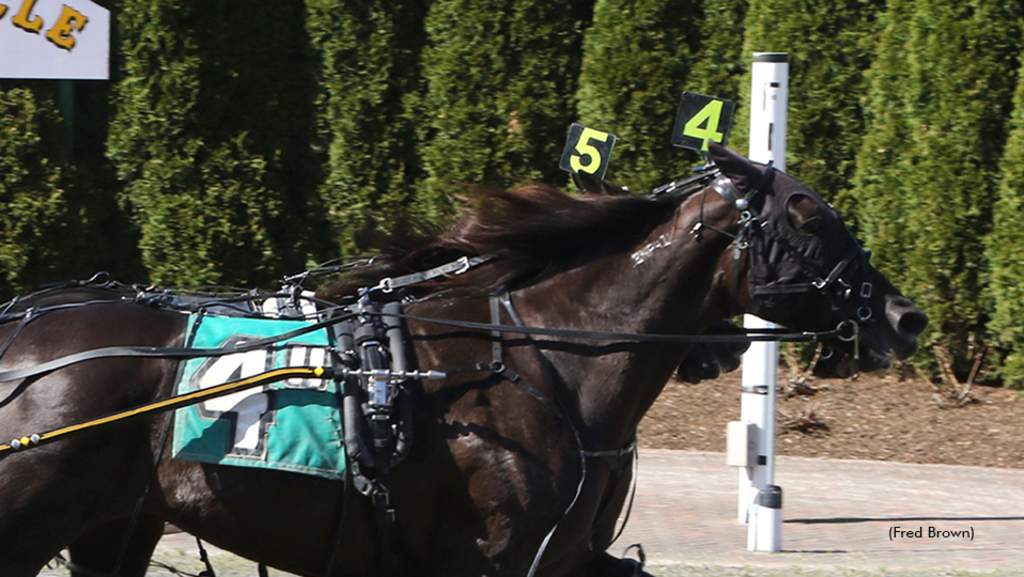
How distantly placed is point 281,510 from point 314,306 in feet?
3.07

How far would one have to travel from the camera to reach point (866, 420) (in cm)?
917

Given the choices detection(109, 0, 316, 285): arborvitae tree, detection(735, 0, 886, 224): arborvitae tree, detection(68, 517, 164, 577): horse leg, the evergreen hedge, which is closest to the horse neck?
detection(68, 517, 164, 577): horse leg

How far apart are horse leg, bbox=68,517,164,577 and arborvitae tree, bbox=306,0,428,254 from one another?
5.87 metres

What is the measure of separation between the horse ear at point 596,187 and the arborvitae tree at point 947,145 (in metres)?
5.96

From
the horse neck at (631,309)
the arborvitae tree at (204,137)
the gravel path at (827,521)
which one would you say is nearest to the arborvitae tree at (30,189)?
the arborvitae tree at (204,137)

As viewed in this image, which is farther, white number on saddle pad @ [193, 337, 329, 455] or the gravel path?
the gravel path

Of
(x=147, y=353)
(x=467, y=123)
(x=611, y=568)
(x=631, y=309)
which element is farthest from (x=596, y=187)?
(x=467, y=123)

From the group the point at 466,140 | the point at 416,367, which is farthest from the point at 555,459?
the point at 466,140

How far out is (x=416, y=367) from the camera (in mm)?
3598

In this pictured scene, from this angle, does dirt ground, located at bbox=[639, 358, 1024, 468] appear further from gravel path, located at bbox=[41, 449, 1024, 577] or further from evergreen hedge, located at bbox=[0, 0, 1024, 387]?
evergreen hedge, located at bbox=[0, 0, 1024, 387]

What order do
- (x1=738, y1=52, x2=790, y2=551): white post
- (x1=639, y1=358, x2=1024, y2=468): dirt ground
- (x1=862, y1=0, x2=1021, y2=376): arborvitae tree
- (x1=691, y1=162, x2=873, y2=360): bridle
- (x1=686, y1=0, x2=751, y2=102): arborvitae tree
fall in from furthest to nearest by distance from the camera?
(x1=686, y1=0, x2=751, y2=102): arborvitae tree → (x1=862, y1=0, x2=1021, y2=376): arborvitae tree → (x1=639, y1=358, x2=1024, y2=468): dirt ground → (x1=738, y1=52, x2=790, y2=551): white post → (x1=691, y1=162, x2=873, y2=360): bridle

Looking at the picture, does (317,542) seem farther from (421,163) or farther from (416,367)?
(421,163)

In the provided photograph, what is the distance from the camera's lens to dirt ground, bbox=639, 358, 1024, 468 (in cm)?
871

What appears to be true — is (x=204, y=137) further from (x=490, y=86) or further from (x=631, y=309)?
(x=631, y=309)
